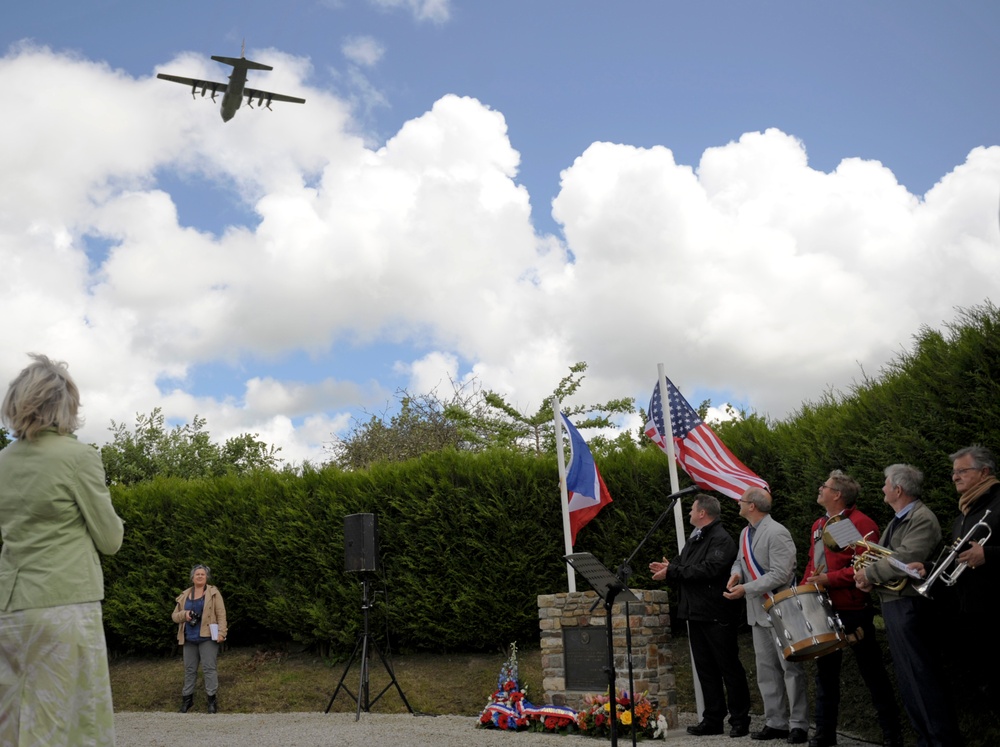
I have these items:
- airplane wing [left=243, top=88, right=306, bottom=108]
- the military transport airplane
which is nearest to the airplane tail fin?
the military transport airplane

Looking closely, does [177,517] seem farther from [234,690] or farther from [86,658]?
[86,658]

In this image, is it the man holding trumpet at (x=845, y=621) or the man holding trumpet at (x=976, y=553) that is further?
the man holding trumpet at (x=845, y=621)

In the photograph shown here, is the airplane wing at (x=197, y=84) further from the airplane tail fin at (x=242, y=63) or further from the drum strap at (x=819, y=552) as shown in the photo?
the drum strap at (x=819, y=552)

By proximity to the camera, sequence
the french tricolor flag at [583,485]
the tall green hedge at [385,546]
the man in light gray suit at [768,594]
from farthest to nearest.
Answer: the tall green hedge at [385,546] < the french tricolor flag at [583,485] < the man in light gray suit at [768,594]

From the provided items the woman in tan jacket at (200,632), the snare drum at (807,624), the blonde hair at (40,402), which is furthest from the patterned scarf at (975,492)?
the woman in tan jacket at (200,632)

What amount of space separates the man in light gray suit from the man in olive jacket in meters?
0.25

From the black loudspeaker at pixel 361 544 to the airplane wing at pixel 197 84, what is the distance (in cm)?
975

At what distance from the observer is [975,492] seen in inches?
237

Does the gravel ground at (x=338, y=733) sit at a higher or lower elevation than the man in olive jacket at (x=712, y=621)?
lower

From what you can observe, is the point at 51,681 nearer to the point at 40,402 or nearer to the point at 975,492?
the point at 40,402

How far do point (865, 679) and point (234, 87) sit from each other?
14.3 m

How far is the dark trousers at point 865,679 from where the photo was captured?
7.16 m

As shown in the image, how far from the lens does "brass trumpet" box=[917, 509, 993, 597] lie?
5766mm

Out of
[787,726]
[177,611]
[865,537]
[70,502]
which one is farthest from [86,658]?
[177,611]
